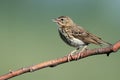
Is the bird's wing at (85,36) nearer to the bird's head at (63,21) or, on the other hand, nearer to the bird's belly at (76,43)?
the bird's belly at (76,43)

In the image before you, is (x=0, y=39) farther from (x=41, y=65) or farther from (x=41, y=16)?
(x=41, y=65)

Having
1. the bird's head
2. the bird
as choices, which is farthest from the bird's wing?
the bird's head

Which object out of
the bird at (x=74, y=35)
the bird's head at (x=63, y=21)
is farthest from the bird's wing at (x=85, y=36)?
the bird's head at (x=63, y=21)

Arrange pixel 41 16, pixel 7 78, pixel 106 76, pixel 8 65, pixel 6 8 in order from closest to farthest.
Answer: pixel 7 78 < pixel 106 76 < pixel 8 65 < pixel 41 16 < pixel 6 8

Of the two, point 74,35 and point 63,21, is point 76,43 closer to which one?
point 74,35

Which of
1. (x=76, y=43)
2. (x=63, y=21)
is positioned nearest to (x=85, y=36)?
(x=76, y=43)

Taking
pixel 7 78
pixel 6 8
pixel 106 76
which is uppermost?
pixel 6 8

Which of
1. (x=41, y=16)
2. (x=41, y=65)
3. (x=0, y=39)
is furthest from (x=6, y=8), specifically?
(x=41, y=65)

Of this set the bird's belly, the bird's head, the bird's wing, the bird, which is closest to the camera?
the bird's wing

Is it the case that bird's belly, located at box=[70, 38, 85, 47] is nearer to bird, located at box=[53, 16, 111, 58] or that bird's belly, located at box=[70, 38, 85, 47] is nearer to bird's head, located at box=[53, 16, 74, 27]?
bird, located at box=[53, 16, 111, 58]
